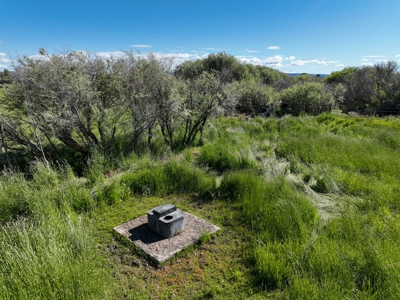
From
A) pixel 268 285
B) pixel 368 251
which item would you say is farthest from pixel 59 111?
pixel 368 251

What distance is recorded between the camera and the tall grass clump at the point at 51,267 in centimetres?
214

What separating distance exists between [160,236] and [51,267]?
4.69 feet

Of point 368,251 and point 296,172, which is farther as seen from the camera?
point 296,172

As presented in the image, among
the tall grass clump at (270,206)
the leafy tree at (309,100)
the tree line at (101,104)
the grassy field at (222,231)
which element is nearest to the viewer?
the grassy field at (222,231)

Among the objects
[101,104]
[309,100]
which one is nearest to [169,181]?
[101,104]

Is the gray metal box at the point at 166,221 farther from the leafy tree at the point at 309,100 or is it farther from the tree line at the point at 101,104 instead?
the leafy tree at the point at 309,100

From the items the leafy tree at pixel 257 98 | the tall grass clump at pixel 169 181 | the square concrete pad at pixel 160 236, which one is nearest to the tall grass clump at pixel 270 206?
the tall grass clump at pixel 169 181

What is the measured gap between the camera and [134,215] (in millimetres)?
3996

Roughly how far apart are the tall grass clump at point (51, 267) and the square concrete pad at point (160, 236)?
1.92 ft

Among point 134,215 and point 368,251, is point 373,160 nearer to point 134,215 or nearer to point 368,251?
point 368,251

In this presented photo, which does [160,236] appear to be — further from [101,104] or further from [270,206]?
[101,104]

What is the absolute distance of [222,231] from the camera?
3596 mm

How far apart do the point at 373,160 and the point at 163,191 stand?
4.93 meters

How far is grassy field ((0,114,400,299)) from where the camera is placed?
2.36 m
